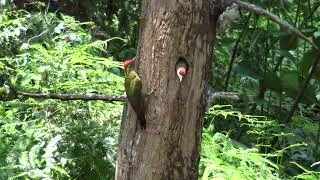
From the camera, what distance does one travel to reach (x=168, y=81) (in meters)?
1.89

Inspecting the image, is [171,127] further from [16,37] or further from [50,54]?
[16,37]

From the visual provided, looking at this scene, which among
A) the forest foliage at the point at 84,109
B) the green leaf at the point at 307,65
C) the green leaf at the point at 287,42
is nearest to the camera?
the forest foliage at the point at 84,109

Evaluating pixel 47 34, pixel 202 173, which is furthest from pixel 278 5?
pixel 202 173

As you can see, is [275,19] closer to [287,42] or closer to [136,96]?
[136,96]

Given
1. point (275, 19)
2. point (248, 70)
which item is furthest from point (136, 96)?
point (248, 70)

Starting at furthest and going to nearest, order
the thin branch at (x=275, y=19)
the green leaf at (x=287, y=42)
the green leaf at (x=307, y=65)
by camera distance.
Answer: the green leaf at (x=287, y=42) → the green leaf at (x=307, y=65) → the thin branch at (x=275, y=19)

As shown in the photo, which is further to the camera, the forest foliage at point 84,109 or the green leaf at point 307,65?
the green leaf at point 307,65

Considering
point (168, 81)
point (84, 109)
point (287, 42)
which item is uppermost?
point (287, 42)

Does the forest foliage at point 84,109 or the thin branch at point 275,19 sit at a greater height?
the thin branch at point 275,19

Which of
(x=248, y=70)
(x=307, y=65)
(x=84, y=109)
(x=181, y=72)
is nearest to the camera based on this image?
(x=181, y=72)

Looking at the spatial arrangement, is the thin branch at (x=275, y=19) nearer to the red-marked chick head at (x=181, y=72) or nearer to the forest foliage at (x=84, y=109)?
the red-marked chick head at (x=181, y=72)

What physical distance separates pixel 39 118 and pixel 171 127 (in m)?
1.38

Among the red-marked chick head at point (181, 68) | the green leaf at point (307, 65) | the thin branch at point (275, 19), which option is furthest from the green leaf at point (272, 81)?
the red-marked chick head at point (181, 68)

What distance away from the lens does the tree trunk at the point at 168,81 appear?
1.88 m
